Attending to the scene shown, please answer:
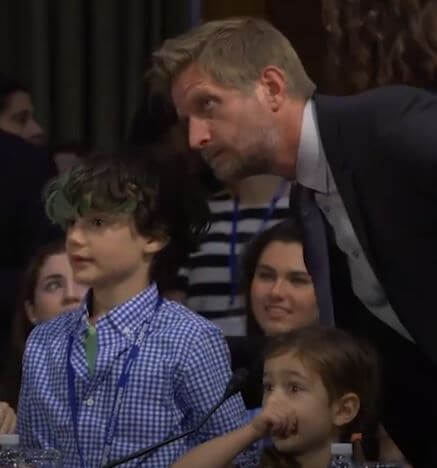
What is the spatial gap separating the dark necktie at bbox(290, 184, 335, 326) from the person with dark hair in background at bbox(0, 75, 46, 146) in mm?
2161

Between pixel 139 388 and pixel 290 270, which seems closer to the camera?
pixel 139 388

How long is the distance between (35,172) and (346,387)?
1.60 meters

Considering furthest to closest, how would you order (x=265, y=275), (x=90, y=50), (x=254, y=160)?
1. (x=90, y=50)
2. (x=265, y=275)
3. (x=254, y=160)

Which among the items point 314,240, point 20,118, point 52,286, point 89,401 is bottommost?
point 89,401

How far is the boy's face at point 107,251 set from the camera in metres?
3.40

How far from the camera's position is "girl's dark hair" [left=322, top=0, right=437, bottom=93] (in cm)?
272

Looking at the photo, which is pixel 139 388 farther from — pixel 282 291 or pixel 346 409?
pixel 282 291

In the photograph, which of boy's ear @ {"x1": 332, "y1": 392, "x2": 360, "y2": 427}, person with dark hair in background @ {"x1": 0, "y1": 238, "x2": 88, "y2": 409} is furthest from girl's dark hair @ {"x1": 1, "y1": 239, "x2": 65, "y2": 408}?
boy's ear @ {"x1": 332, "y1": 392, "x2": 360, "y2": 427}

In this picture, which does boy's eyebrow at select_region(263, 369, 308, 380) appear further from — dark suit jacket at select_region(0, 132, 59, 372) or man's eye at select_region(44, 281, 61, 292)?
dark suit jacket at select_region(0, 132, 59, 372)

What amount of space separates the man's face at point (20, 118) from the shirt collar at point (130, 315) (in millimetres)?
1674

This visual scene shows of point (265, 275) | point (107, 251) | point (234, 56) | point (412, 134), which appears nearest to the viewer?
point (412, 134)

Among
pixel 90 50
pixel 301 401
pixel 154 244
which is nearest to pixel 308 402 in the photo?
pixel 301 401

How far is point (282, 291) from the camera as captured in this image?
13.5 feet

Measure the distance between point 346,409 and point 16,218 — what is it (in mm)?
1561
